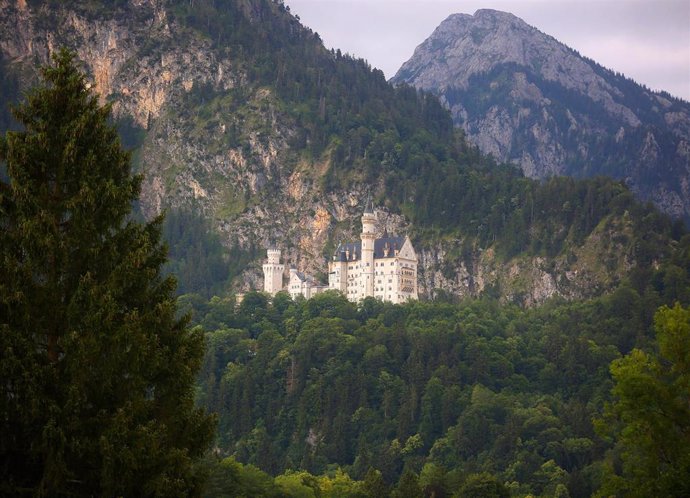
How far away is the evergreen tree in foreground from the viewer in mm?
24484

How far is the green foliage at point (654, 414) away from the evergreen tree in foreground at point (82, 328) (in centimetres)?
1315

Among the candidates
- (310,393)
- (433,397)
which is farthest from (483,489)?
(310,393)

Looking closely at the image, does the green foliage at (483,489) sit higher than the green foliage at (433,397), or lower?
lower

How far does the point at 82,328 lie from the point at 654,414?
1755 cm

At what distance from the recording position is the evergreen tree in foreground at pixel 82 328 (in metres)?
24.5

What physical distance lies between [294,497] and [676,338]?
79.6 meters

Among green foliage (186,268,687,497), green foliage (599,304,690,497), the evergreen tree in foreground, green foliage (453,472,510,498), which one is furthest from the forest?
the evergreen tree in foreground

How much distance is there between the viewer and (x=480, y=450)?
528ft

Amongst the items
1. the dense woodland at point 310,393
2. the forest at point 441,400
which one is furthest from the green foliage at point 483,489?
the forest at point 441,400

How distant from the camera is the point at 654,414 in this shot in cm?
3359

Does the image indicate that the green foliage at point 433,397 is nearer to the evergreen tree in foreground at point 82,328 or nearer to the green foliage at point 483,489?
the green foliage at point 483,489

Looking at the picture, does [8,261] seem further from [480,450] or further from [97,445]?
[480,450]

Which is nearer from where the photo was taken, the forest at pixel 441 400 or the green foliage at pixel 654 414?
the green foliage at pixel 654 414

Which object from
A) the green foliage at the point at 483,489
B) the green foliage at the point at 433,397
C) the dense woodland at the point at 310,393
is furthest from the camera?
the green foliage at the point at 433,397
